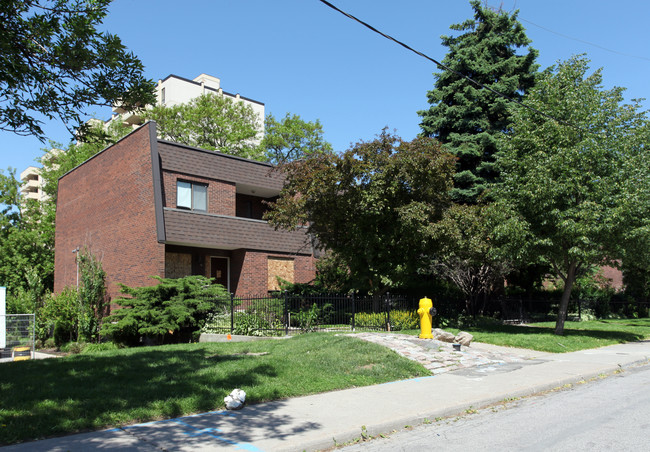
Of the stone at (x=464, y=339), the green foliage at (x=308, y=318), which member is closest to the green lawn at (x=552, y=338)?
the stone at (x=464, y=339)

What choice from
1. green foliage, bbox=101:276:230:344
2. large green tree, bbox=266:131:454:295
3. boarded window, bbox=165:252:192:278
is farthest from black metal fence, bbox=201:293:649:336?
boarded window, bbox=165:252:192:278

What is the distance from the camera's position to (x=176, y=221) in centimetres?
2020

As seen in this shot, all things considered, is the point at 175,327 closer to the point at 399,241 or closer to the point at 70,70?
the point at 399,241

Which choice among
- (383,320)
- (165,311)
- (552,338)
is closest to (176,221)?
(165,311)

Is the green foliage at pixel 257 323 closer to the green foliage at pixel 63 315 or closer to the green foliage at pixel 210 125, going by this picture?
the green foliage at pixel 63 315

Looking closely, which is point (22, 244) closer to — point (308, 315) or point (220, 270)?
point (220, 270)

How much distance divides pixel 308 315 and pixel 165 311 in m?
4.68

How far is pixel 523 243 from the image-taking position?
16266 mm

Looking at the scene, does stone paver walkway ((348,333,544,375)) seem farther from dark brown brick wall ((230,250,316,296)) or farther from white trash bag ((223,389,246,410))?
dark brown brick wall ((230,250,316,296))

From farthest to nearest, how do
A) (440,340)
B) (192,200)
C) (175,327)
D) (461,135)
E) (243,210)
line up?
(243,210)
(461,135)
(192,200)
(175,327)
(440,340)

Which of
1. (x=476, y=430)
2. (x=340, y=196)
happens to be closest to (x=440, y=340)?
(x=340, y=196)

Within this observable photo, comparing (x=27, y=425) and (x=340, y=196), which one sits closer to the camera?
(x=27, y=425)

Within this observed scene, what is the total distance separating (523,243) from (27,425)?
1451cm

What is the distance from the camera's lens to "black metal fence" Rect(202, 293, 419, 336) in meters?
16.6
